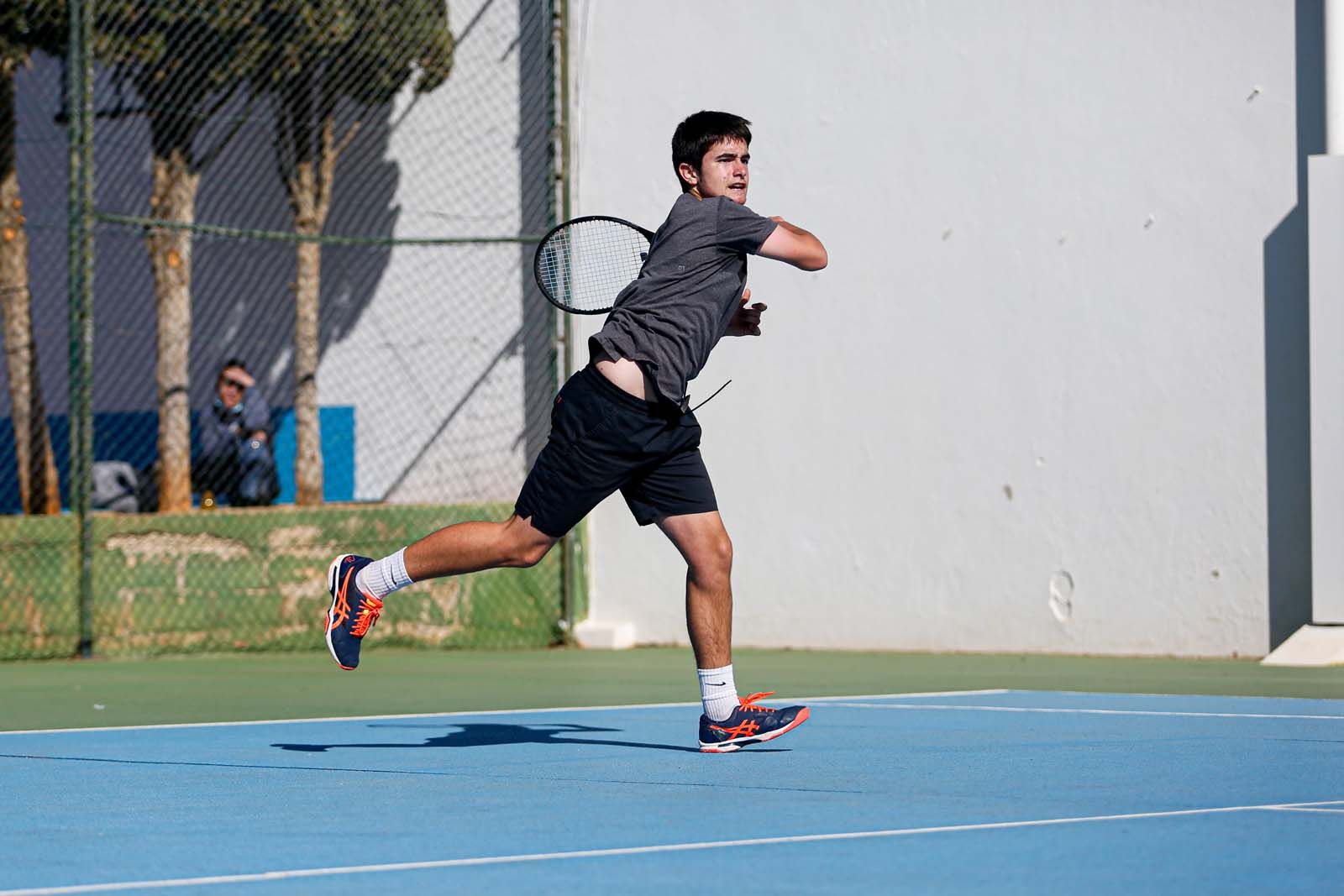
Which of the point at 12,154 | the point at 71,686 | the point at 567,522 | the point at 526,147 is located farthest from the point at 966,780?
the point at 12,154

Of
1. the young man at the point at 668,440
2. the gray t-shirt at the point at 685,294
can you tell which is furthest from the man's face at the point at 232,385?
the gray t-shirt at the point at 685,294

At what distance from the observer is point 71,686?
9.57 metres

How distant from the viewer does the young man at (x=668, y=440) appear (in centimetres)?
615

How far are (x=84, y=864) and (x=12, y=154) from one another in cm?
1009

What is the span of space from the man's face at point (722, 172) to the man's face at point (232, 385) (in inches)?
273

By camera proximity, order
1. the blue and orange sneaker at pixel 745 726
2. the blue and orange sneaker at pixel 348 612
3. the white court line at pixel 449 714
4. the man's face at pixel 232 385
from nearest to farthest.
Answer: the blue and orange sneaker at pixel 745 726
the blue and orange sneaker at pixel 348 612
the white court line at pixel 449 714
the man's face at pixel 232 385

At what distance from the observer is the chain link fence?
38.9ft

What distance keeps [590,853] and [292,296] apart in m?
9.76

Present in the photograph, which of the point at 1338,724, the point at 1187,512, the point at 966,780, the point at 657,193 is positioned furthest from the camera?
the point at 657,193

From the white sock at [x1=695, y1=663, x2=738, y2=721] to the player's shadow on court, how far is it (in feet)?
0.48

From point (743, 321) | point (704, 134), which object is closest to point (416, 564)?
point (743, 321)

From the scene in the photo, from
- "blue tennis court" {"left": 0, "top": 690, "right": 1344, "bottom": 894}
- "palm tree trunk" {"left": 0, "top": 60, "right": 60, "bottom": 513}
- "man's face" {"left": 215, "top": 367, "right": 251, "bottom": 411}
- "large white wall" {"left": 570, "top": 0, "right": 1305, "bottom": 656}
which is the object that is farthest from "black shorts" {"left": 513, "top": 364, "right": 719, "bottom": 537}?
"palm tree trunk" {"left": 0, "top": 60, "right": 60, "bottom": 513}

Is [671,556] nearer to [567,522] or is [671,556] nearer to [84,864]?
[567,522]

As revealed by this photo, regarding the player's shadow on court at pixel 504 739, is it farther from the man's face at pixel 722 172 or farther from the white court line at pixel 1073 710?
the man's face at pixel 722 172
